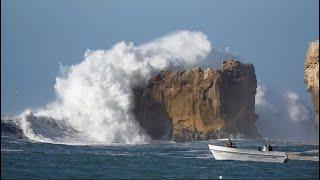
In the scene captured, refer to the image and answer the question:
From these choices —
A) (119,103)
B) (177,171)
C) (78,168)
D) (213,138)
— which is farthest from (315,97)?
(119,103)

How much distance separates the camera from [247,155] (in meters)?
49.3

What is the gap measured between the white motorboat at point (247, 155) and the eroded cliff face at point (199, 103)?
4205 centimetres

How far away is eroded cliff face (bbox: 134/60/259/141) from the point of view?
310 ft

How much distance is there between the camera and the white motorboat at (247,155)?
158ft

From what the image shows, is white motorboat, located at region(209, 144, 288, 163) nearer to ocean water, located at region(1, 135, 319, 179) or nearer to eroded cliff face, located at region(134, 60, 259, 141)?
ocean water, located at region(1, 135, 319, 179)

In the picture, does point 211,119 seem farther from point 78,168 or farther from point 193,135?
point 78,168

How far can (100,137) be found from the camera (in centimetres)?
8931

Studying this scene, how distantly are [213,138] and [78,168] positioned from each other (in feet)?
177

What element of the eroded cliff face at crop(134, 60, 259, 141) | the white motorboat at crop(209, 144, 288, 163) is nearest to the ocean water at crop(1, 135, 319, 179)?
the white motorboat at crop(209, 144, 288, 163)

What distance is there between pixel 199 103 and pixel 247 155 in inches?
1793

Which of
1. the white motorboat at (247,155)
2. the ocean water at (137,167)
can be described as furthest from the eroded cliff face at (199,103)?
the ocean water at (137,167)

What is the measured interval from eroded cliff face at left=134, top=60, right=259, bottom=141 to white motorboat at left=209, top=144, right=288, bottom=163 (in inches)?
1656

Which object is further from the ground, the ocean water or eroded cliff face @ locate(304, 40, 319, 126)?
eroded cliff face @ locate(304, 40, 319, 126)

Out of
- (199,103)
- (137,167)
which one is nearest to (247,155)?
(137,167)
